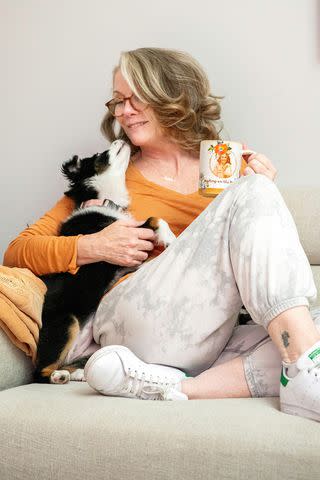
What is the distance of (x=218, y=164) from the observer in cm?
171

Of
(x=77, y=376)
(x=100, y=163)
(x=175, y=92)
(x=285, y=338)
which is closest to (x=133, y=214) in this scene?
(x=100, y=163)

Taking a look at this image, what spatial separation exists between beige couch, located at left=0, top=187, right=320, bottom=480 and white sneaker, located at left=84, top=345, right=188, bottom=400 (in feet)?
0.11

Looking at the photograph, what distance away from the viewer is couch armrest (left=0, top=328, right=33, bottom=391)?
5.21 feet

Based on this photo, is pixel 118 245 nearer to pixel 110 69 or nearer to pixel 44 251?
pixel 44 251

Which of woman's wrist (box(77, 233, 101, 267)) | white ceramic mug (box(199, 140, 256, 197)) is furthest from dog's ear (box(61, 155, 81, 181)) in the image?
white ceramic mug (box(199, 140, 256, 197))

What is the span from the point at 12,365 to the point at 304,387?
71 cm

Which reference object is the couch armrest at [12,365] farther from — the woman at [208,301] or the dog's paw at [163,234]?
the dog's paw at [163,234]

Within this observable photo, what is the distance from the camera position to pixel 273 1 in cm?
223

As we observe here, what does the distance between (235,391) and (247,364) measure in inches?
2.3

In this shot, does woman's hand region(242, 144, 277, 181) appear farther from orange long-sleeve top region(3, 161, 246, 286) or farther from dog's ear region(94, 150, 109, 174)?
dog's ear region(94, 150, 109, 174)

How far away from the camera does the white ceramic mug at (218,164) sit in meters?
1.71

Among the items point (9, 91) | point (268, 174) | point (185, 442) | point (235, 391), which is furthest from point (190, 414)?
point (9, 91)

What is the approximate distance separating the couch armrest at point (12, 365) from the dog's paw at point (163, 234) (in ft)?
1.43

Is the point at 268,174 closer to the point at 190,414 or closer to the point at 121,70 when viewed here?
the point at 121,70
